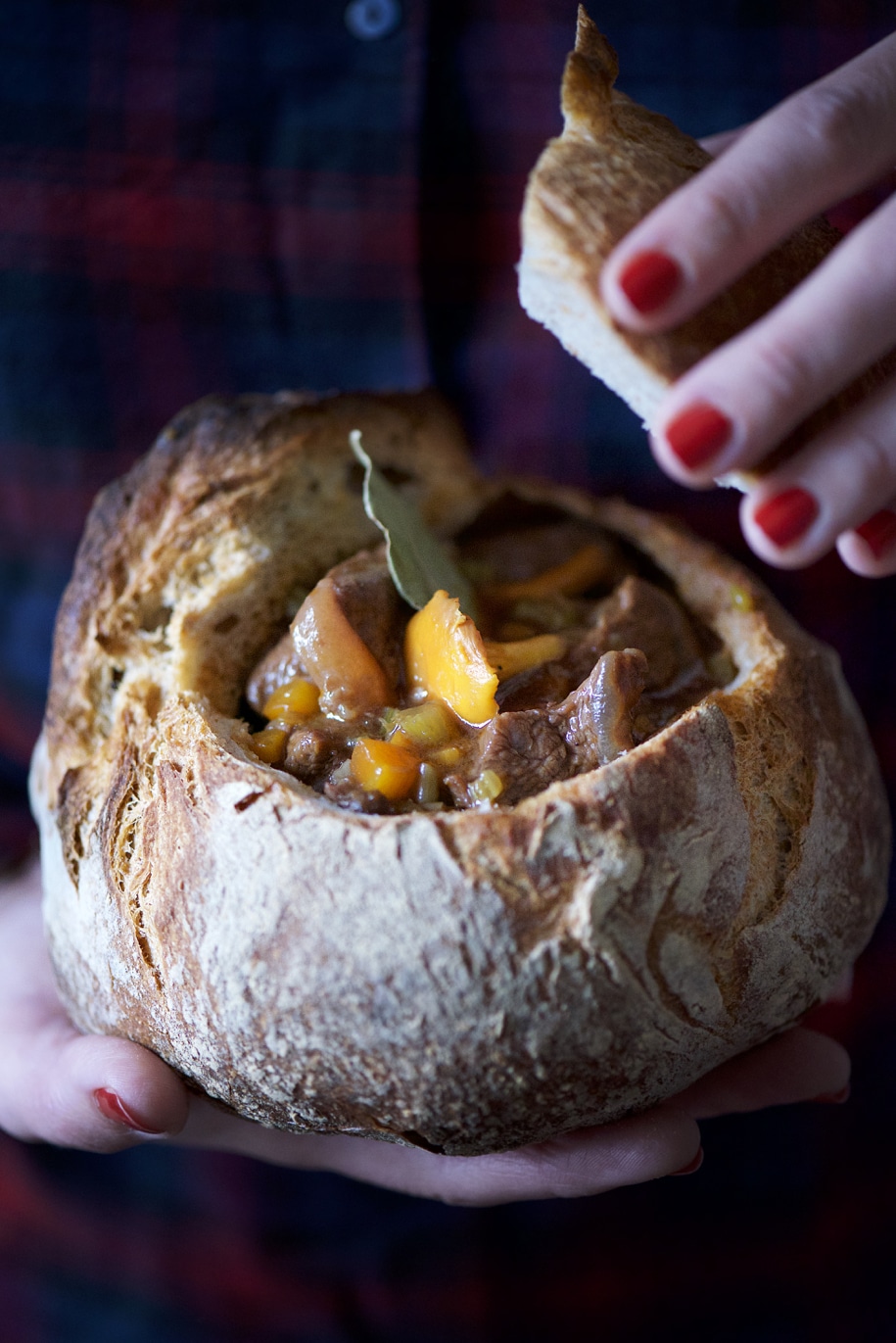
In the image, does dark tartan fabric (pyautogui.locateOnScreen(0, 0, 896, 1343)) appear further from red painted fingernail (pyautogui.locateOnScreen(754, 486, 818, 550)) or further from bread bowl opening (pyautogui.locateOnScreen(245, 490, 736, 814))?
red painted fingernail (pyautogui.locateOnScreen(754, 486, 818, 550))

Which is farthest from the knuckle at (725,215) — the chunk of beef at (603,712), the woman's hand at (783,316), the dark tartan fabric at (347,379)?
the dark tartan fabric at (347,379)

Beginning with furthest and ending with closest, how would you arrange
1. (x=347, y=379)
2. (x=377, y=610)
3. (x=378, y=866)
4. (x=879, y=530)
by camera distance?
1. (x=347, y=379)
2. (x=377, y=610)
3. (x=879, y=530)
4. (x=378, y=866)

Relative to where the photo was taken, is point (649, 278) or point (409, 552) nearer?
point (649, 278)

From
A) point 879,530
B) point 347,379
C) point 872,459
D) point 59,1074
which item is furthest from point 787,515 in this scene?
point 59,1074

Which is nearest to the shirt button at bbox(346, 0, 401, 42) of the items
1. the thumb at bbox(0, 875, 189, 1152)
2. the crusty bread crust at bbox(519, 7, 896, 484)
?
the crusty bread crust at bbox(519, 7, 896, 484)

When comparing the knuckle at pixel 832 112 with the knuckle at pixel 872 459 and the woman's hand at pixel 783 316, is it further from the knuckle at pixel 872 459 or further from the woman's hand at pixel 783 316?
the knuckle at pixel 872 459

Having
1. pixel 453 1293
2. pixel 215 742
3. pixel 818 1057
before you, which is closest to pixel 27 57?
pixel 215 742

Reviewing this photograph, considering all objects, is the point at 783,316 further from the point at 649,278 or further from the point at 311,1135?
the point at 311,1135
